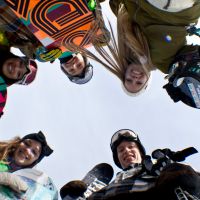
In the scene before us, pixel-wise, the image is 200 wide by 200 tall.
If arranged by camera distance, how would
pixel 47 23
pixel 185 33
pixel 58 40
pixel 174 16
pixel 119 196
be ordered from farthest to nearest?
pixel 58 40
pixel 47 23
pixel 185 33
pixel 174 16
pixel 119 196

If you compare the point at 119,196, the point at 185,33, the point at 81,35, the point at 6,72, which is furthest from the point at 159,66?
the point at 6,72

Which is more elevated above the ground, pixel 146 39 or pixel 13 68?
pixel 13 68

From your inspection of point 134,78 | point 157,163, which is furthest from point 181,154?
point 134,78

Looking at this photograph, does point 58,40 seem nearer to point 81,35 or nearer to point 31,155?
point 81,35

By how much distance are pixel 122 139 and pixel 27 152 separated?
45.7 inches

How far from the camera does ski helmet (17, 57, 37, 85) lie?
472 cm

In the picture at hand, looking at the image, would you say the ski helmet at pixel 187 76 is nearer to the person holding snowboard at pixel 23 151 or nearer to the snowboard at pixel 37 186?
the snowboard at pixel 37 186

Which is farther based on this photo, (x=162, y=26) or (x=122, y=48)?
(x=122, y=48)

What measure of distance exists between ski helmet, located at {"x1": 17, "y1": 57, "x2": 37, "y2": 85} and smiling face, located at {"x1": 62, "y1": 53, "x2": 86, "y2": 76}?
37cm

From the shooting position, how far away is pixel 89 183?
12.3ft

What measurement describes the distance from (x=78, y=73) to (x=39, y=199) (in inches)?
79.0

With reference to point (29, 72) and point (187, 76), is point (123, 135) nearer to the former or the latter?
point (187, 76)

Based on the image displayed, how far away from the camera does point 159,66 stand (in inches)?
146

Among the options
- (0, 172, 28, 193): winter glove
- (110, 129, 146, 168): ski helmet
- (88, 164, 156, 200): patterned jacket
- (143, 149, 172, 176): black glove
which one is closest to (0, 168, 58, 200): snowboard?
(0, 172, 28, 193): winter glove
